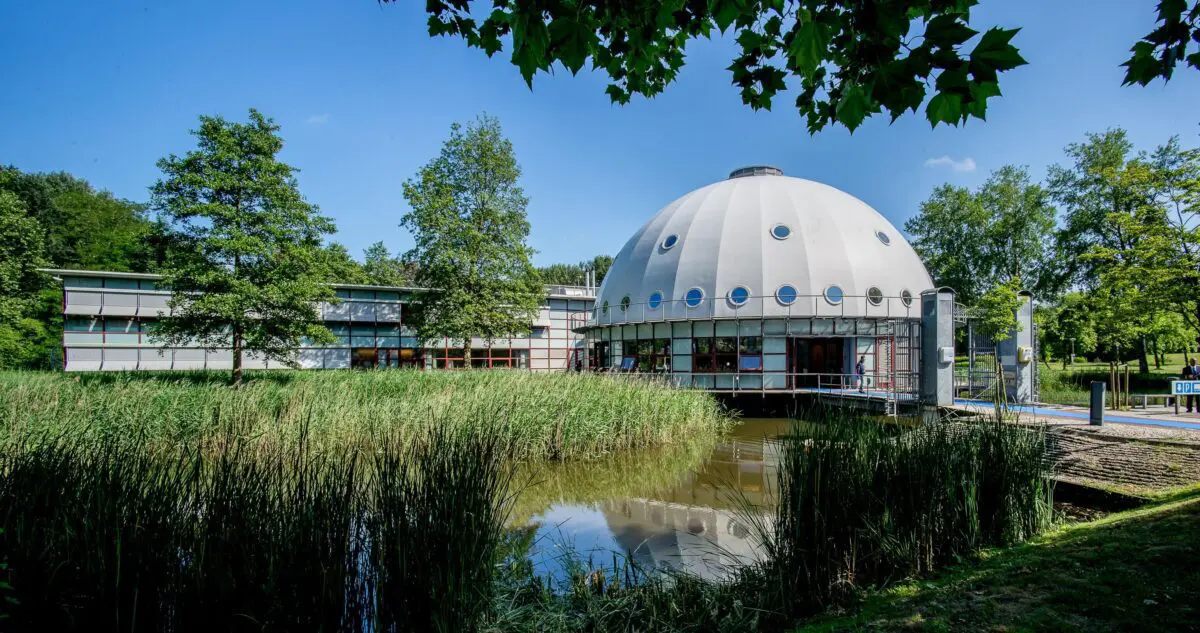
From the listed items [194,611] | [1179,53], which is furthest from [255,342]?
[1179,53]

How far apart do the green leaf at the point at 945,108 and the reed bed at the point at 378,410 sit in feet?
20.2

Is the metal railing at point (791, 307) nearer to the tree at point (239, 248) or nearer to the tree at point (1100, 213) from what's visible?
the tree at point (1100, 213)

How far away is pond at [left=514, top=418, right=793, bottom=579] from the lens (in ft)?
21.3

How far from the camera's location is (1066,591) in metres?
3.96

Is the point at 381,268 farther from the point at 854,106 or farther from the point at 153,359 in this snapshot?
the point at 854,106

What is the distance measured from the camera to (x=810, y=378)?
2289 cm

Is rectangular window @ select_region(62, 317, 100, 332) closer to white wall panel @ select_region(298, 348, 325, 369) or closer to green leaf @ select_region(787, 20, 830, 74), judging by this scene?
white wall panel @ select_region(298, 348, 325, 369)

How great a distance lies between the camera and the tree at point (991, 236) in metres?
33.0

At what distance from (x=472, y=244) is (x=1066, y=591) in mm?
26091

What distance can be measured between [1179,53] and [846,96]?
2084 mm

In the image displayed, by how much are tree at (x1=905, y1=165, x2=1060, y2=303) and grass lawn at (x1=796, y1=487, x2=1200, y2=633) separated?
34838mm

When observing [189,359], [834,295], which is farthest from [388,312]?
[834,295]

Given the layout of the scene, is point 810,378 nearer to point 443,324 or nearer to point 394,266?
point 443,324

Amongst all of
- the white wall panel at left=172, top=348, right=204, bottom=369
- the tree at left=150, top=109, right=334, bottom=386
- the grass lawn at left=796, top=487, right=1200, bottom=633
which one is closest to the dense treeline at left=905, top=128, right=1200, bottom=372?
the grass lawn at left=796, top=487, right=1200, bottom=633
